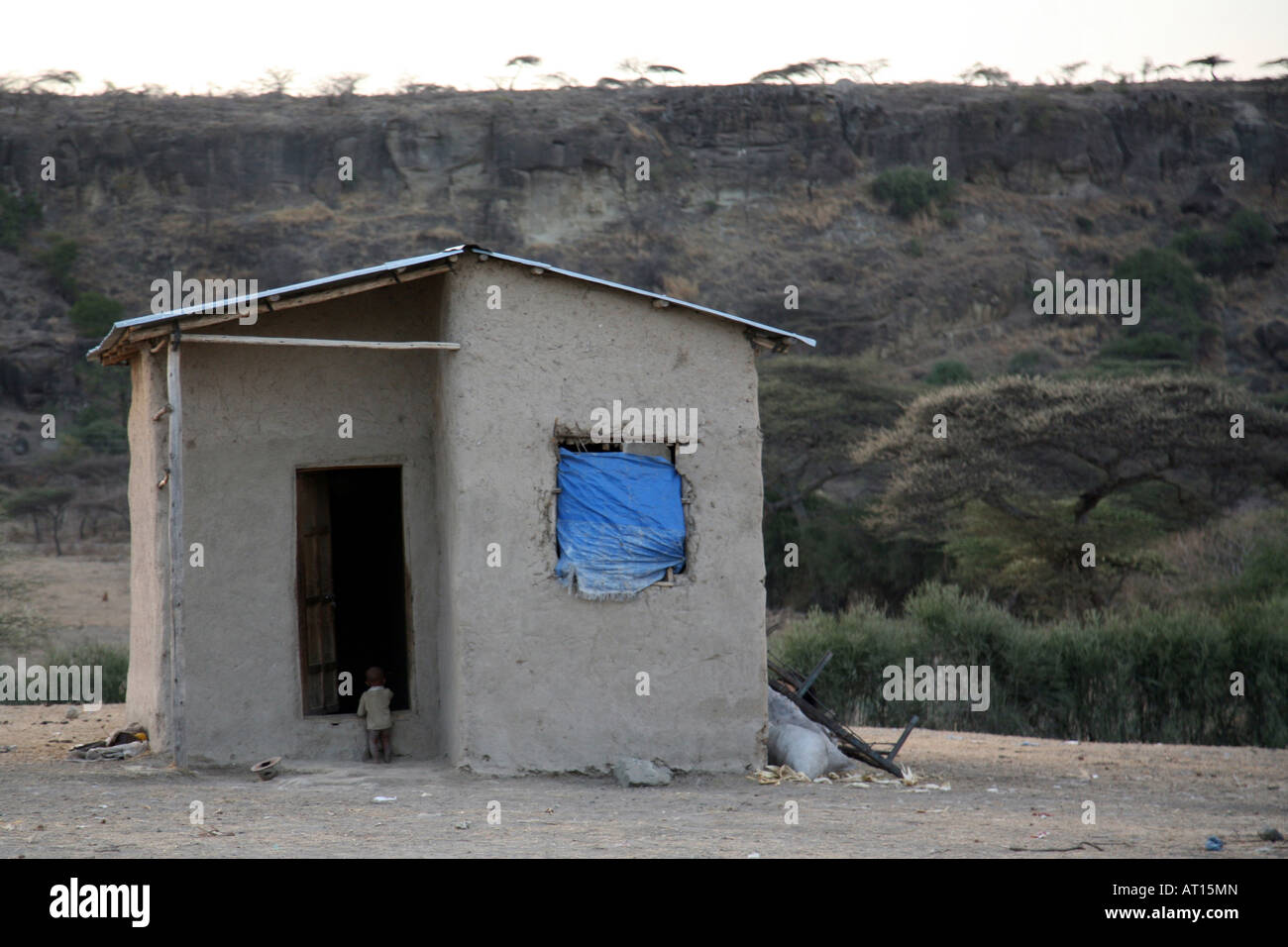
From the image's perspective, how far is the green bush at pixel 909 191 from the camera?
158ft

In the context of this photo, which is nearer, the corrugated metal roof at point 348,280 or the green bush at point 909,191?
the corrugated metal roof at point 348,280

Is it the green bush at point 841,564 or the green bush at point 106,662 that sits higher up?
the green bush at point 841,564

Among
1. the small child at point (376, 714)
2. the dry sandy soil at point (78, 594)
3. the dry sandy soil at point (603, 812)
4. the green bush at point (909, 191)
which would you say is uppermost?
the green bush at point (909, 191)

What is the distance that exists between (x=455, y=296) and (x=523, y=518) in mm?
1657

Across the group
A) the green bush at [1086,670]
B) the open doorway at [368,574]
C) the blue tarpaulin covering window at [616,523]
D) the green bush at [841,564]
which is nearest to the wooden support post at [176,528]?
the blue tarpaulin covering window at [616,523]

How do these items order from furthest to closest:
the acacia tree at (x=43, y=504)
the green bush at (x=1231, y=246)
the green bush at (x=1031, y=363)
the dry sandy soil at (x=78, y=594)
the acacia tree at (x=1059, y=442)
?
the green bush at (x=1231, y=246) < the green bush at (x=1031, y=363) < the acacia tree at (x=43, y=504) < the acacia tree at (x=1059, y=442) < the dry sandy soil at (x=78, y=594)

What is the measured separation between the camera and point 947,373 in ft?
124

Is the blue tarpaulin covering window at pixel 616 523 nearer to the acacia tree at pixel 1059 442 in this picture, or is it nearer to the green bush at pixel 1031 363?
the acacia tree at pixel 1059 442

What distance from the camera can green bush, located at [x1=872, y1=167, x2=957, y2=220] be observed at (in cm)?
4819

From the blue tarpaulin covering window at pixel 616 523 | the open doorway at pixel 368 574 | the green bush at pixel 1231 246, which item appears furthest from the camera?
the green bush at pixel 1231 246

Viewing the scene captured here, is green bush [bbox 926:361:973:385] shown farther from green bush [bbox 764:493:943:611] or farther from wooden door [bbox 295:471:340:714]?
wooden door [bbox 295:471:340:714]

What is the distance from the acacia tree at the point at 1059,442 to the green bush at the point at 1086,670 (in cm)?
694

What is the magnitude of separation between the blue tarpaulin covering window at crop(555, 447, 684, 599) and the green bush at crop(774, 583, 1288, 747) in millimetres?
7007

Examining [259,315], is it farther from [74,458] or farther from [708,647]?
[74,458]
